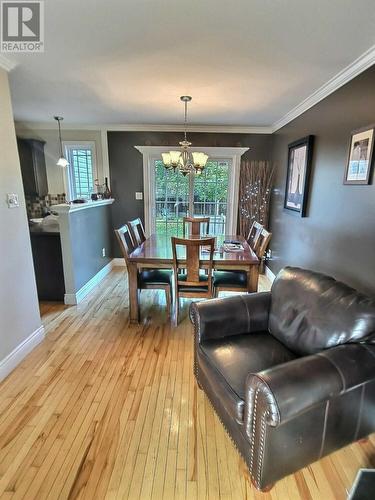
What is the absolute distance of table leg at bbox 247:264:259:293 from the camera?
2.64 meters

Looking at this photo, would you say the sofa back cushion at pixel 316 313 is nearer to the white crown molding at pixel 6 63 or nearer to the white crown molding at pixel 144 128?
the white crown molding at pixel 6 63

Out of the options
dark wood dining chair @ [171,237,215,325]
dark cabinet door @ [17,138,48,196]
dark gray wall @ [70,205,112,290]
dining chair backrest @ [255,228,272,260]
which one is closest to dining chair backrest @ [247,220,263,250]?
dining chair backrest @ [255,228,272,260]

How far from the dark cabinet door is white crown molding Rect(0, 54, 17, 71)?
234 centimetres

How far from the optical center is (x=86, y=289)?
361 cm

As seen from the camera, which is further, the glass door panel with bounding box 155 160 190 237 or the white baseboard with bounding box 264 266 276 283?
the glass door panel with bounding box 155 160 190 237

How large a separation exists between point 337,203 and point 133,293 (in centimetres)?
213


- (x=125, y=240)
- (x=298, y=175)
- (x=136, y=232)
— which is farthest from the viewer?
(x=136, y=232)

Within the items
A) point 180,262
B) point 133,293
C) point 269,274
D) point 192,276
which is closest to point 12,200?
point 133,293

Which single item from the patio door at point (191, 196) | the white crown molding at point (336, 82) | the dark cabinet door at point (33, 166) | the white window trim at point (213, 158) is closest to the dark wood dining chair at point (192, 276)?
the white crown molding at point (336, 82)

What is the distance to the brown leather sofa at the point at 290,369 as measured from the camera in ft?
3.77

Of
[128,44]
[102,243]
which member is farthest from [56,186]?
[128,44]

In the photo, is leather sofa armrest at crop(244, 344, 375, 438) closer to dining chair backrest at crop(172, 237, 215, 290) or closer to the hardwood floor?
the hardwood floor

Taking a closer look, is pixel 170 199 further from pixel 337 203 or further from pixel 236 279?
pixel 337 203

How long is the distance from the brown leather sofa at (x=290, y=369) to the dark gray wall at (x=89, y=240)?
7.08ft
